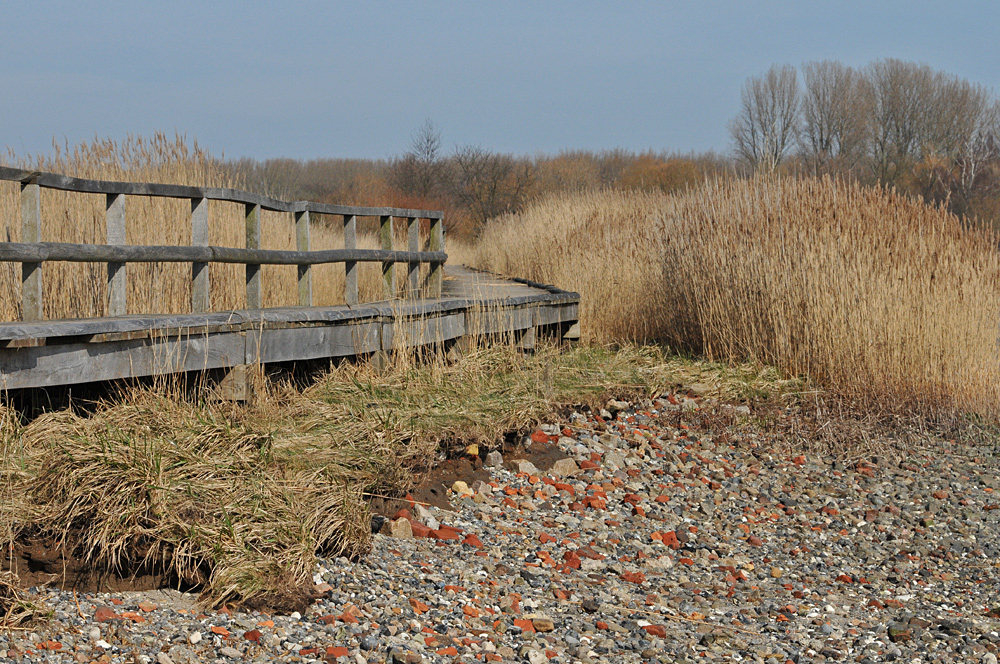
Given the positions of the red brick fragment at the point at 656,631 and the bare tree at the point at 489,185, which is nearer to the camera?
the red brick fragment at the point at 656,631

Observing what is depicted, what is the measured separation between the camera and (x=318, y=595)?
4.07 meters

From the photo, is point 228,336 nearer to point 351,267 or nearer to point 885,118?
point 351,267

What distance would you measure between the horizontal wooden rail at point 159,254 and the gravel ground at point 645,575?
251cm

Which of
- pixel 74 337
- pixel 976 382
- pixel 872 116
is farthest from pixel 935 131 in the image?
pixel 74 337

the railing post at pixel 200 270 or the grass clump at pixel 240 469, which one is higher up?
the railing post at pixel 200 270

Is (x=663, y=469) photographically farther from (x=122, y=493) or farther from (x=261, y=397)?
(x=122, y=493)

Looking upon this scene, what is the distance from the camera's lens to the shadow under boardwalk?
5.41 m

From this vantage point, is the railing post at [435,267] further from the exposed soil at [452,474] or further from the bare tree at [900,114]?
the bare tree at [900,114]

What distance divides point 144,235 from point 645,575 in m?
5.75

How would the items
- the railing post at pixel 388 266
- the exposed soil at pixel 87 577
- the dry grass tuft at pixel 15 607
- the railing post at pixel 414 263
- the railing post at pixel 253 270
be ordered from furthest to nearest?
the railing post at pixel 414 263 → the railing post at pixel 388 266 → the railing post at pixel 253 270 → the exposed soil at pixel 87 577 → the dry grass tuft at pixel 15 607

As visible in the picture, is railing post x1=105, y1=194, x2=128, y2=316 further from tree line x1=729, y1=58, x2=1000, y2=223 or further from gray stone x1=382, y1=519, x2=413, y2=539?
tree line x1=729, y1=58, x2=1000, y2=223

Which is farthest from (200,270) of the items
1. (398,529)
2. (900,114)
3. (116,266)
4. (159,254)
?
(900,114)

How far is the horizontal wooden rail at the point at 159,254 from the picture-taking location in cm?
575

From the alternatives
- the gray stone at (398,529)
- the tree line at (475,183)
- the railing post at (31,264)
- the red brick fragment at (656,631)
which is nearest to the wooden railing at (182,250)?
the railing post at (31,264)
